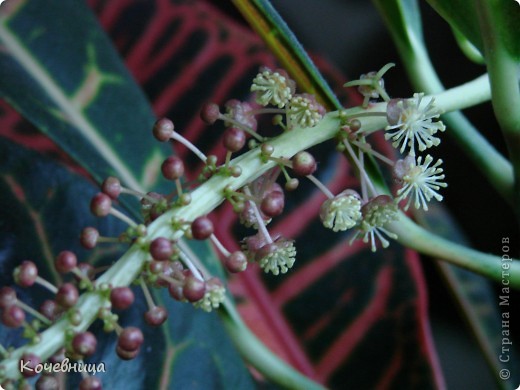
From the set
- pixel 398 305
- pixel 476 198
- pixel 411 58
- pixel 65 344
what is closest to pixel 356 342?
pixel 398 305

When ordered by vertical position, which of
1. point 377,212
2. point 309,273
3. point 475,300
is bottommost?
point 475,300

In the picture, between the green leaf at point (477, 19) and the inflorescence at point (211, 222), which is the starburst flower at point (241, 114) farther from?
the green leaf at point (477, 19)

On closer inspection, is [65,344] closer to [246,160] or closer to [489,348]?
[246,160]

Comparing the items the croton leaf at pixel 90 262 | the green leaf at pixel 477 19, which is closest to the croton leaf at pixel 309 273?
the croton leaf at pixel 90 262

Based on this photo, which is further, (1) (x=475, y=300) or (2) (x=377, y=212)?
(1) (x=475, y=300)

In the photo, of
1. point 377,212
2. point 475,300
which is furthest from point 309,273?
point 377,212

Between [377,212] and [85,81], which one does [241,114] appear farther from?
[85,81]

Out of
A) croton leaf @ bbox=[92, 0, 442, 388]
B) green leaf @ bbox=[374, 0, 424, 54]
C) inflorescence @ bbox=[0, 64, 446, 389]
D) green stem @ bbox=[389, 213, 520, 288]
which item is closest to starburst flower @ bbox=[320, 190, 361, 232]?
inflorescence @ bbox=[0, 64, 446, 389]
